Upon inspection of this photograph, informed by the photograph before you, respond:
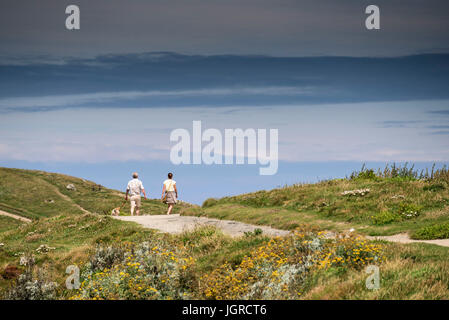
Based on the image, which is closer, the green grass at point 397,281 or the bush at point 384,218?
the green grass at point 397,281

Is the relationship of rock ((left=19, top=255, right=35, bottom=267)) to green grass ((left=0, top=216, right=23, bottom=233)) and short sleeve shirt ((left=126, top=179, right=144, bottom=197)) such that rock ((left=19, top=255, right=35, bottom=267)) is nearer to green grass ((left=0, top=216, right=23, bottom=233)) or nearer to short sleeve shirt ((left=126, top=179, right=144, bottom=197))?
short sleeve shirt ((left=126, top=179, right=144, bottom=197))

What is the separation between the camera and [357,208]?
22938 mm

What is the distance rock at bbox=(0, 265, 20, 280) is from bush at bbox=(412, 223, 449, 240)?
14.5 metres

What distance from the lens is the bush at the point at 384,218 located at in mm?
20344

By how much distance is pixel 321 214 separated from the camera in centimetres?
2378

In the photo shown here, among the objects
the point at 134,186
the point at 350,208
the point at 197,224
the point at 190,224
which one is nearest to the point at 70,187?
the point at 134,186

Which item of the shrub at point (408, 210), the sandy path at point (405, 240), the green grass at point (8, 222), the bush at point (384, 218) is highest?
the shrub at point (408, 210)

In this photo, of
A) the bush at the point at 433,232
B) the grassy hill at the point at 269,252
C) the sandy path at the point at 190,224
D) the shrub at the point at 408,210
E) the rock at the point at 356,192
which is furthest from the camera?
the rock at the point at 356,192

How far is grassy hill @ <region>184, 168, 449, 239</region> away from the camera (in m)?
19.5

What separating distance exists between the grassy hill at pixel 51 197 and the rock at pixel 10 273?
108 ft

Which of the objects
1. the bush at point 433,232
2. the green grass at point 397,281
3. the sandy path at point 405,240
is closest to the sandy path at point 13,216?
the sandy path at point 405,240

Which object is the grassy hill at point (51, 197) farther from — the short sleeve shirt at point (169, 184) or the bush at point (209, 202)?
the short sleeve shirt at point (169, 184)

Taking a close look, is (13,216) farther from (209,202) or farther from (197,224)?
(197,224)
